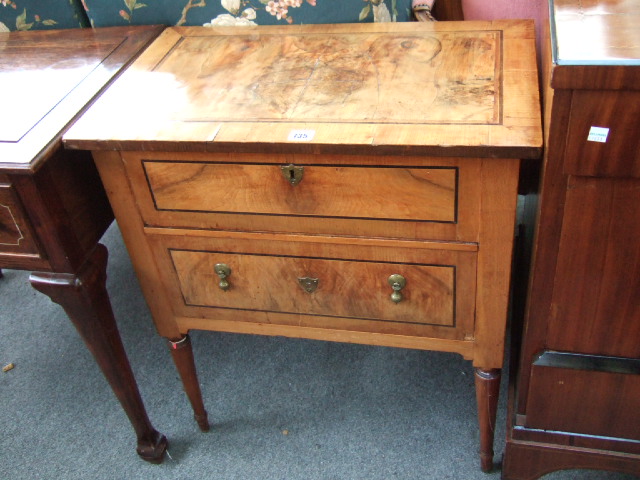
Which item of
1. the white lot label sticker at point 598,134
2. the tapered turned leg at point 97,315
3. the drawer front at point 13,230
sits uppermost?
the white lot label sticker at point 598,134

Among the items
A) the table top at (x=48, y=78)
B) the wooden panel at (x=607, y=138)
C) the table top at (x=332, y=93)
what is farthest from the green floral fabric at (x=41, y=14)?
the wooden panel at (x=607, y=138)

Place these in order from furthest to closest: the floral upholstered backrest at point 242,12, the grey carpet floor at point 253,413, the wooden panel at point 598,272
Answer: the grey carpet floor at point 253,413 < the floral upholstered backrest at point 242,12 < the wooden panel at point 598,272

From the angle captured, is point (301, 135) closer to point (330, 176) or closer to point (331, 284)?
point (330, 176)

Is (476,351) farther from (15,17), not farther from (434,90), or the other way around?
(15,17)

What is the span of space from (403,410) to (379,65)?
2.26 feet

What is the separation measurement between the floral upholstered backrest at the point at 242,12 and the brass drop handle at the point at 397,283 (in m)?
0.47

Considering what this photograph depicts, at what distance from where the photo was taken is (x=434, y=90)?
917 mm

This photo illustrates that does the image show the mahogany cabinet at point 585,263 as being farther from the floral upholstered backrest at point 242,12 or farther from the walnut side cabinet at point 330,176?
the floral upholstered backrest at point 242,12

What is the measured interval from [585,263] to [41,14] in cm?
108

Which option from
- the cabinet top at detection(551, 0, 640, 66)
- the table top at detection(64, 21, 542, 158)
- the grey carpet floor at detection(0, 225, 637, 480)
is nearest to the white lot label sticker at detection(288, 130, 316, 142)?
the table top at detection(64, 21, 542, 158)

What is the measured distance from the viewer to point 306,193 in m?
0.91

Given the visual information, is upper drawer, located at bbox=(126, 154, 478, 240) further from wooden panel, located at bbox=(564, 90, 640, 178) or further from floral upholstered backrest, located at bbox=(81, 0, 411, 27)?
floral upholstered backrest, located at bbox=(81, 0, 411, 27)

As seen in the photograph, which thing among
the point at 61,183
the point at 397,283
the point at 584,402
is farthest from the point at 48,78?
the point at 584,402

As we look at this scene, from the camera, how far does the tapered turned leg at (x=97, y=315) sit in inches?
39.0
